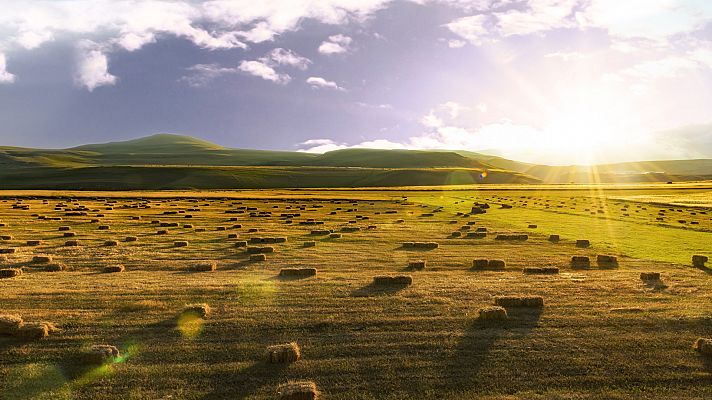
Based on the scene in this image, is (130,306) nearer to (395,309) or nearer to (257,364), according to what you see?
(257,364)

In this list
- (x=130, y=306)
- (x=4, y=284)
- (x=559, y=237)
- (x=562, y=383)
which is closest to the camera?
(x=562, y=383)

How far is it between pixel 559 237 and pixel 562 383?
28801mm

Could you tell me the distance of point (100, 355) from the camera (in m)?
13.2

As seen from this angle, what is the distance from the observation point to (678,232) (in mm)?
42844

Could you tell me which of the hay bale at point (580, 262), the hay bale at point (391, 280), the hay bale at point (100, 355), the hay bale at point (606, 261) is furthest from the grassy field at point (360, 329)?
the hay bale at point (580, 262)

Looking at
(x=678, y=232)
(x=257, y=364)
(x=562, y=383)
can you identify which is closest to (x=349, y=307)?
(x=257, y=364)

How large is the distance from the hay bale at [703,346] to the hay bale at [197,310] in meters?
16.6

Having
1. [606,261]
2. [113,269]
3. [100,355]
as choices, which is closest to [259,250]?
[113,269]

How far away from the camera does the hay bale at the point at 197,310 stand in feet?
54.4

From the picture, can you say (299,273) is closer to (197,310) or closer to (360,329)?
(197,310)

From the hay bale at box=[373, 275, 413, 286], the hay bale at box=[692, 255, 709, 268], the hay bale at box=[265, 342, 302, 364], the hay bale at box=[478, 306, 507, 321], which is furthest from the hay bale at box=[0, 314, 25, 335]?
the hay bale at box=[692, 255, 709, 268]

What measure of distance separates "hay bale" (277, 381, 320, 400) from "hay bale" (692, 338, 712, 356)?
11.9m

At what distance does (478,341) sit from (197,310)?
A: 10238 millimetres

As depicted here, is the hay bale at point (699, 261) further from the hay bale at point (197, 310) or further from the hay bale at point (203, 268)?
the hay bale at point (203, 268)
